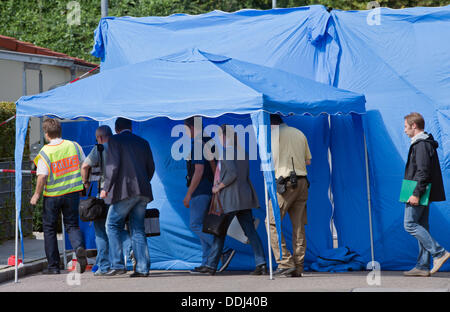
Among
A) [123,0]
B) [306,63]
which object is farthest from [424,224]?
[123,0]

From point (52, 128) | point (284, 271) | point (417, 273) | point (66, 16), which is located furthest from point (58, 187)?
point (66, 16)

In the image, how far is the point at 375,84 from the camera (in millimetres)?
10406

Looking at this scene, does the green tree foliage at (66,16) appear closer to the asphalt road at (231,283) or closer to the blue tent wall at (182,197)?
the blue tent wall at (182,197)

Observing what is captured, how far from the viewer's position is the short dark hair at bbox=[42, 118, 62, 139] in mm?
9812

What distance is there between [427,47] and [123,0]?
19.4 m

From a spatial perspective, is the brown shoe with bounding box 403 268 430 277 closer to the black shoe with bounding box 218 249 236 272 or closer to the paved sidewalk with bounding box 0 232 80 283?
the black shoe with bounding box 218 249 236 272

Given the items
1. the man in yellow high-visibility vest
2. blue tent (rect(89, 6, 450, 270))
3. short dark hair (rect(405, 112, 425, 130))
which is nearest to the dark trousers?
the man in yellow high-visibility vest

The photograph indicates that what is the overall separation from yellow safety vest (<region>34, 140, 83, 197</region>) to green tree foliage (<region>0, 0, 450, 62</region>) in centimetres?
1735

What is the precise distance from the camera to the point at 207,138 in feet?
32.5

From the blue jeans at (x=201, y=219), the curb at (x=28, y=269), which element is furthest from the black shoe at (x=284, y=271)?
the curb at (x=28, y=269)

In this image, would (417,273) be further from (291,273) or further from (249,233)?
(249,233)

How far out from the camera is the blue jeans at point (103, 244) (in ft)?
32.2

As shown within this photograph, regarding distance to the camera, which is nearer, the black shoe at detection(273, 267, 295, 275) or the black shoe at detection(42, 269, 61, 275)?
the black shoe at detection(273, 267, 295, 275)
